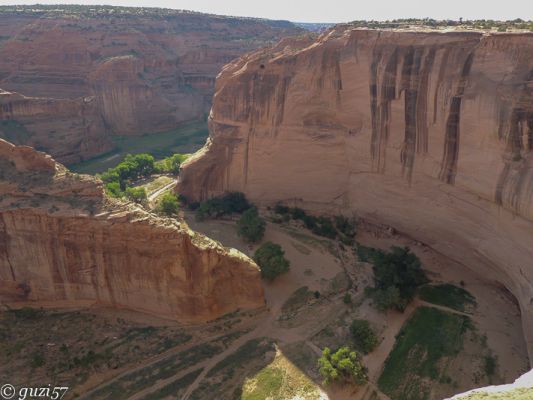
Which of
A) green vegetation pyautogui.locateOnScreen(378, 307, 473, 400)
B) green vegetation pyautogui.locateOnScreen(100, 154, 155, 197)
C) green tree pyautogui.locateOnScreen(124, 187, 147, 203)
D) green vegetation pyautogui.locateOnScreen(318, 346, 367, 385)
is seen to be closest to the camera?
green vegetation pyautogui.locateOnScreen(318, 346, 367, 385)

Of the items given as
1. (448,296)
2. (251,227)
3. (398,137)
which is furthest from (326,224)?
(448,296)

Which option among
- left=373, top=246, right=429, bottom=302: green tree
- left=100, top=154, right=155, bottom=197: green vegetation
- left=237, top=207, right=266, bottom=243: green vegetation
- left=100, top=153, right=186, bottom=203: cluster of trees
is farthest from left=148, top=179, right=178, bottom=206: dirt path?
left=373, top=246, right=429, bottom=302: green tree

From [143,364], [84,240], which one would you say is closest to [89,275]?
[84,240]

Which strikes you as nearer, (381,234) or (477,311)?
(477,311)

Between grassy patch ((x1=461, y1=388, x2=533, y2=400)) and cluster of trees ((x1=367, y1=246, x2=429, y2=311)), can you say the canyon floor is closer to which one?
cluster of trees ((x1=367, y1=246, x2=429, y2=311))

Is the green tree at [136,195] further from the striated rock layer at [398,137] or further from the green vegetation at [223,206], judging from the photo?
the green vegetation at [223,206]

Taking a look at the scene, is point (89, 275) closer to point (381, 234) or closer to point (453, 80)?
point (381, 234)
